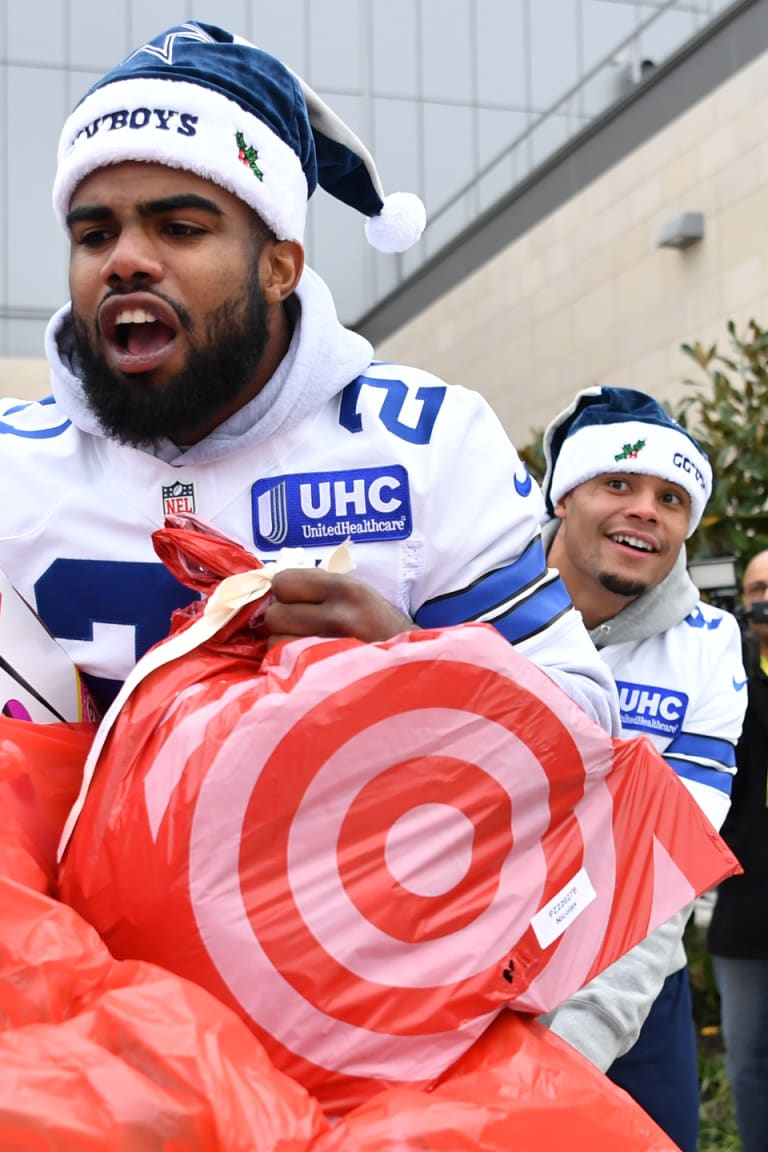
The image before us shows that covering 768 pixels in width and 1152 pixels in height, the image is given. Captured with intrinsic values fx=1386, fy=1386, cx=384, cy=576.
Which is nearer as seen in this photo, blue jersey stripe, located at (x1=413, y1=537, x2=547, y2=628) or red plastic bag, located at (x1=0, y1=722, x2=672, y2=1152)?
red plastic bag, located at (x1=0, y1=722, x2=672, y2=1152)

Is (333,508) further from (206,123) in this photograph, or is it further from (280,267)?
(206,123)

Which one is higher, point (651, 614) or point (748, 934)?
point (651, 614)

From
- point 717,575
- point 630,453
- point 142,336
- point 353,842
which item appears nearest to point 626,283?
point 717,575

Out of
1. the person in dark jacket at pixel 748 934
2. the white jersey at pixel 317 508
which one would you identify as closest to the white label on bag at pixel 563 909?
the white jersey at pixel 317 508

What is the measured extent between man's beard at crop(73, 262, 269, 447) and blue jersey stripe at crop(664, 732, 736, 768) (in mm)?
1508

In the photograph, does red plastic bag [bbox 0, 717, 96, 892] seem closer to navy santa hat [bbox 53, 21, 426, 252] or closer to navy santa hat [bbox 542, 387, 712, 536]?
navy santa hat [bbox 53, 21, 426, 252]

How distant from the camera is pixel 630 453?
127 inches

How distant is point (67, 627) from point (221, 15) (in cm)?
1300

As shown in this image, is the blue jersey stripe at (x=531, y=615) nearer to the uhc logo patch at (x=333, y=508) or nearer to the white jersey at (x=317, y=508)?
the white jersey at (x=317, y=508)

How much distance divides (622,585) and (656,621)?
13cm

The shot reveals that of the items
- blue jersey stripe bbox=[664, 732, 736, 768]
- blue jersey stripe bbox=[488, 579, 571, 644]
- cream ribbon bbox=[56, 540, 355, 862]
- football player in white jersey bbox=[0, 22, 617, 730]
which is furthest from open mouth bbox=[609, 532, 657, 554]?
cream ribbon bbox=[56, 540, 355, 862]

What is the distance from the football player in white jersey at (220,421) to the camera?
1708 millimetres

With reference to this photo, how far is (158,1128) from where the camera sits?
1.15 meters

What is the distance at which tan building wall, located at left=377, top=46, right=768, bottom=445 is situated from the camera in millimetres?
8430
